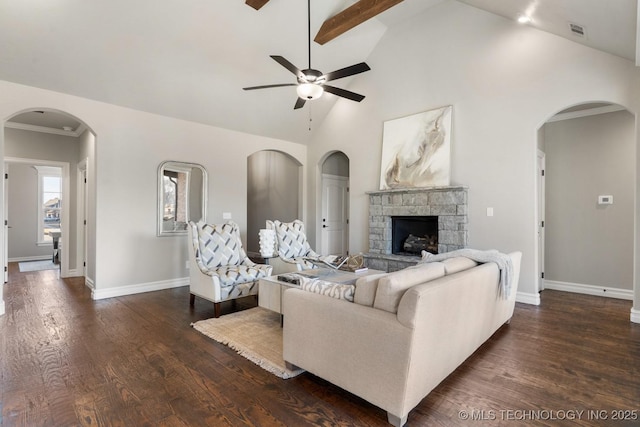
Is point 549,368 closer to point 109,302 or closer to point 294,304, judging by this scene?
point 294,304

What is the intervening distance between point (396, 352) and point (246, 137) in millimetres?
5275

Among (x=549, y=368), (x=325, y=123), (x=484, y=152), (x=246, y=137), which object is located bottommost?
(x=549, y=368)

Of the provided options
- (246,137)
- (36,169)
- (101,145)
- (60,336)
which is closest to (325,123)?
(246,137)

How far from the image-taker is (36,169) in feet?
26.5

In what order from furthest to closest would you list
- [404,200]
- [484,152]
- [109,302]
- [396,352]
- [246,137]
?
[246,137] < [404,200] < [484,152] < [109,302] < [396,352]

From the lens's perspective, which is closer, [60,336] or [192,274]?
[60,336]

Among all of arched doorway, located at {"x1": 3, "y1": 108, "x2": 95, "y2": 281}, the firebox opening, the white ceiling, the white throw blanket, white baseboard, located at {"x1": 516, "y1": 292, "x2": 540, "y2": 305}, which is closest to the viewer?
the white throw blanket

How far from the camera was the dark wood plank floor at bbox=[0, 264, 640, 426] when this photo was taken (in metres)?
1.86

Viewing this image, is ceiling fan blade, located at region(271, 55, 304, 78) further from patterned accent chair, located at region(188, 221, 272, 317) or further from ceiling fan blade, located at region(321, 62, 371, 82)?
patterned accent chair, located at region(188, 221, 272, 317)

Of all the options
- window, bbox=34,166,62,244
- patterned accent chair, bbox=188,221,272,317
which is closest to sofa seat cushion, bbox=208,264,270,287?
patterned accent chair, bbox=188,221,272,317

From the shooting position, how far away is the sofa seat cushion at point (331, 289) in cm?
203

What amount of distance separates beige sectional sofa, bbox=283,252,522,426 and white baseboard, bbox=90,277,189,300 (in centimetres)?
348

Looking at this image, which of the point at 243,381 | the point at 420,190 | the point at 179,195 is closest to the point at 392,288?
the point at 243,381

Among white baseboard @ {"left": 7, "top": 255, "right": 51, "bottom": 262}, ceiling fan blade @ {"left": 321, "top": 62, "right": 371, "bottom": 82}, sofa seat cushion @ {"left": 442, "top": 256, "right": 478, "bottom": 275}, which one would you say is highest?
ceiling fan blade @ {"left": 321, "top": 62, "right": 371, "bottom": 82}
